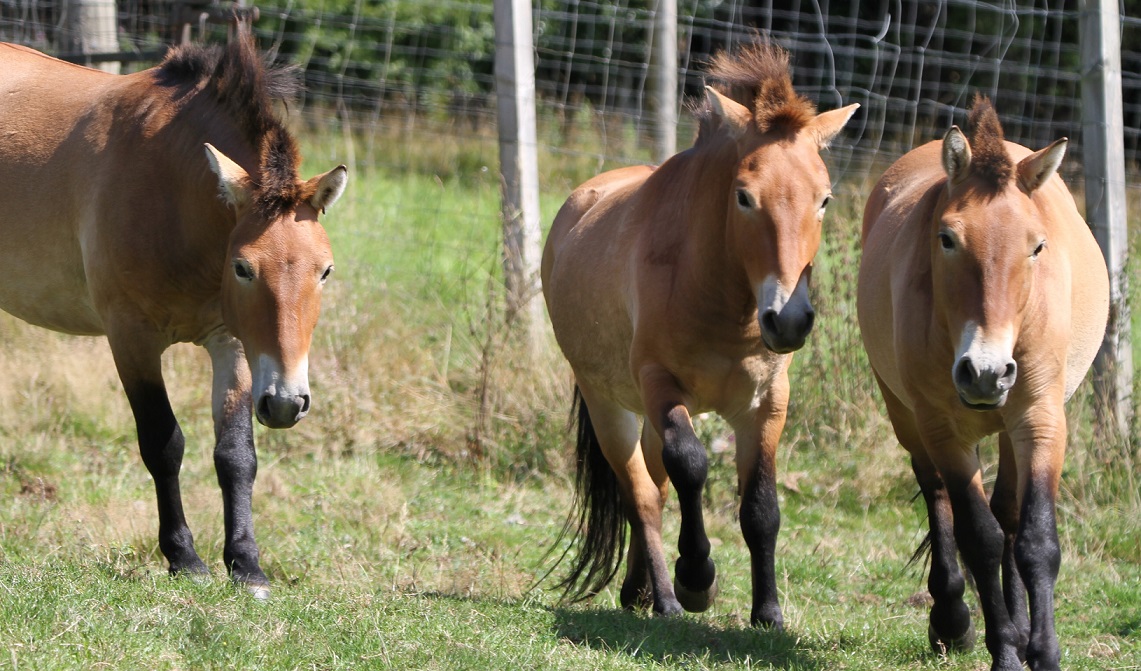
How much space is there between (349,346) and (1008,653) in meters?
4.62

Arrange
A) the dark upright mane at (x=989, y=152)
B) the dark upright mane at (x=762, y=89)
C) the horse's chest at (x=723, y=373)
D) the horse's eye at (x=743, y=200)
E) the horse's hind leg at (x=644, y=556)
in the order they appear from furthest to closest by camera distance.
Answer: the horse's hind leg at (x=644, y=556)
the horse's chest at (x=723, y=373)
the dark upright mane at (x=762, y=89)
the horse's eye at (x=743, y=200)
the dark upright mane at (x=989, y=152)

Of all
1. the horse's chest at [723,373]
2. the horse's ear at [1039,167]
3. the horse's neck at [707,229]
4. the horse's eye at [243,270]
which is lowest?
the horse's chest at [723,373]

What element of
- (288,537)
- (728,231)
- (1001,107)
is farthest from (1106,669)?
(1001,107)

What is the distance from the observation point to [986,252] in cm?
387

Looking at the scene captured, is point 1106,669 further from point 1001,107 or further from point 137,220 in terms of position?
point 1001,107

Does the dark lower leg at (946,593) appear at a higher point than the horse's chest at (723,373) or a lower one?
lower

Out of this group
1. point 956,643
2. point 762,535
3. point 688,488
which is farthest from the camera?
point 762,535

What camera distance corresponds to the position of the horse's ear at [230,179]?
430cm

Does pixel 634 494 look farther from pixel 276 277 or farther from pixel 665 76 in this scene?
pixel 665 76

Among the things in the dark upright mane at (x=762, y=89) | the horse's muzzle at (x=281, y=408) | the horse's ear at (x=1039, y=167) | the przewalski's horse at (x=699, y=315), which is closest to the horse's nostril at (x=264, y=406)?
the horse's muzzle at (x=281, y=408)

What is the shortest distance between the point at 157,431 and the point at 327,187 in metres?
1.21

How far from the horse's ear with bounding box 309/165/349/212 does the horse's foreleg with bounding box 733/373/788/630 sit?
5.89 ft

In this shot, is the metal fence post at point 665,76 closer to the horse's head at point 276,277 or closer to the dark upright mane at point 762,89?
the dark upright mane at point 762,89

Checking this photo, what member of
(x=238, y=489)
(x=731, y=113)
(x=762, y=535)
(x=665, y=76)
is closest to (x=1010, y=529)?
(x=762, y=535)
